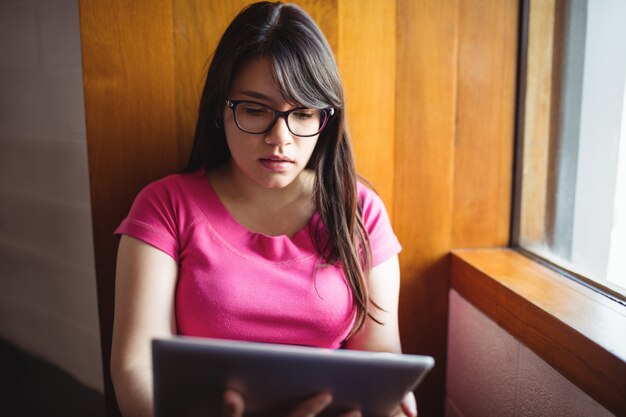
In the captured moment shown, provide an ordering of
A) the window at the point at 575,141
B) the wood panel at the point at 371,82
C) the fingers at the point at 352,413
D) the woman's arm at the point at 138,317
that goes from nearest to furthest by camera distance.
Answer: the fingers at the point at 352,413 < the woman's arm at the point at 138,317 < the window at the point at 575,141 < the wood panel at the point at 371,82

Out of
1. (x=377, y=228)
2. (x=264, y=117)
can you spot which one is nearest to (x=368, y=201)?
(x=377, y=228)

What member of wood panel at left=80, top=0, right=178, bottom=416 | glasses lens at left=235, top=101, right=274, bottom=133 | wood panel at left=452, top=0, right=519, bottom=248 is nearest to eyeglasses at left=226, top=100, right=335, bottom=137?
glasses lens at left=235, top=101, right=274, bottom=133

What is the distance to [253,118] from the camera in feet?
3.61

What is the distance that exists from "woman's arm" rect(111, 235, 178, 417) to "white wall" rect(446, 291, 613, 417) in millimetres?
753

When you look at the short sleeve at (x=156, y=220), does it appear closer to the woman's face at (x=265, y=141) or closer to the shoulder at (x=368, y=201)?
the woman's face at (x=265, y=141)

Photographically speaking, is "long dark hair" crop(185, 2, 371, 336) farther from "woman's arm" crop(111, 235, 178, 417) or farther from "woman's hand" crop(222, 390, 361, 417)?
"woman's hand" crop(222, 390, 361, 417)

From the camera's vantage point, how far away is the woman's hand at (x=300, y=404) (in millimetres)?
765

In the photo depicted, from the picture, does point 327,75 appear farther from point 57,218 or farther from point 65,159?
point 57,218

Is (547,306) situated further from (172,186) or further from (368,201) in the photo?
(172,186)

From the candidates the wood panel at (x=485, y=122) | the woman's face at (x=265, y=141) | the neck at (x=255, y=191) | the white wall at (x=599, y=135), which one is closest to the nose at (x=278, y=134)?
the woman's face at (x=265, y=141)

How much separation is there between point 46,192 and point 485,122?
1384 mm

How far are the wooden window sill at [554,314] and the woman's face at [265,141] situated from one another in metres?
0.55

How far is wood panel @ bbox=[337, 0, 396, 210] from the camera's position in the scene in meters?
1.35

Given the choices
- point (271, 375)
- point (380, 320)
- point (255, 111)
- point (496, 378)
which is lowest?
point (496, 378)
